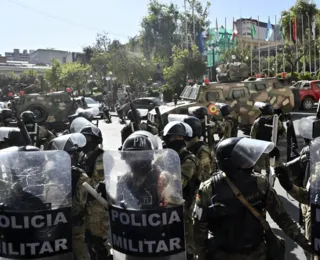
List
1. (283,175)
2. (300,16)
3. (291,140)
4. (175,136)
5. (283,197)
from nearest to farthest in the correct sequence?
1. (283,175)
2. (175,136)
3. (283,197)
4. (291,140)
5. (300,16)

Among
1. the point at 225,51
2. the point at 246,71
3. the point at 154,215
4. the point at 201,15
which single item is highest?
the point at 201,15

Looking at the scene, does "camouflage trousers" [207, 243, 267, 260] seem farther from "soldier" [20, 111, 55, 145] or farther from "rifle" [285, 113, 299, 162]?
"rifle" [285, 113, 299, 162]

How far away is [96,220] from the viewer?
12.2 ft

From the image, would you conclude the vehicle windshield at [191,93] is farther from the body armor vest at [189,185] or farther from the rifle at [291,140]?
the body armor vest at [189,185]

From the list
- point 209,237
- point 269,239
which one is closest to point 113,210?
point 209,237

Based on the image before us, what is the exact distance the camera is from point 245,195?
2447 mm

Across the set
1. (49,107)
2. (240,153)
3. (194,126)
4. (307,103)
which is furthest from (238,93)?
(240,153)

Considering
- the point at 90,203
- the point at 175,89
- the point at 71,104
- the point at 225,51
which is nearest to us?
the point at 90,203

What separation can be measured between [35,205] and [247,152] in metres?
1.25

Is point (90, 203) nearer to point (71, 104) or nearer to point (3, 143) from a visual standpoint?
point (3, 143)

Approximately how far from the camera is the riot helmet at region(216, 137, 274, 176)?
239cm

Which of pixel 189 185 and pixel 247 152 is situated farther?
pixel 189 185

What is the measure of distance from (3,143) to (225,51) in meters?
40.2

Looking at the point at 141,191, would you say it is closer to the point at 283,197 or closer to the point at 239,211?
the point at 239,211
